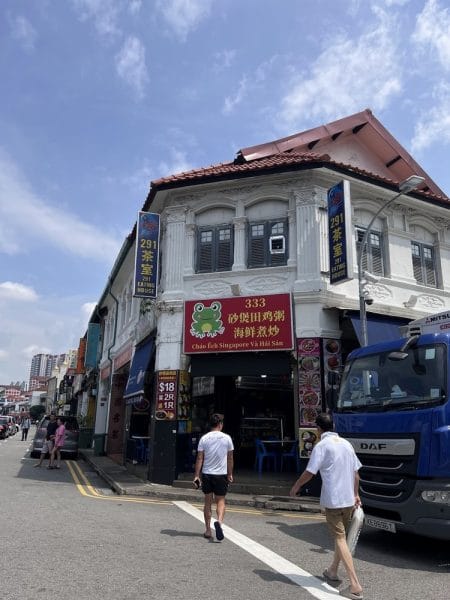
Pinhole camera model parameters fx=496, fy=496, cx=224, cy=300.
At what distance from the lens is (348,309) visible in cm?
1241

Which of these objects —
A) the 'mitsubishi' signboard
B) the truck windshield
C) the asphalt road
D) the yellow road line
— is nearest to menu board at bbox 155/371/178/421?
the 'mitsubishi' signboard

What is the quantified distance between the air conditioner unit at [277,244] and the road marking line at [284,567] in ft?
24.9

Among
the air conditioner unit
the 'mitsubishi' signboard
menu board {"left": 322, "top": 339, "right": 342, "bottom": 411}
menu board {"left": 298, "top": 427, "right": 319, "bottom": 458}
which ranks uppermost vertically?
the air conditioner unit

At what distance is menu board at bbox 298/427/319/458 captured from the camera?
1170 centimetres

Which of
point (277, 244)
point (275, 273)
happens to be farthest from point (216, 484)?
point (277, 244)

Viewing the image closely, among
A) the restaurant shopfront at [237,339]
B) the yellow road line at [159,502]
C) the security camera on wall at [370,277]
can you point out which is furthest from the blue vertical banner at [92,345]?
the security camera on wall at [370,277]

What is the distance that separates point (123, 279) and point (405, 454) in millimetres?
16958

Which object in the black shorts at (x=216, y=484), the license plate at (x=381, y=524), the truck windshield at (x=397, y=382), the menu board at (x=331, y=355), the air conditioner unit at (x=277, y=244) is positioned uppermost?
the air conditioner unit at (x=277, y=244)

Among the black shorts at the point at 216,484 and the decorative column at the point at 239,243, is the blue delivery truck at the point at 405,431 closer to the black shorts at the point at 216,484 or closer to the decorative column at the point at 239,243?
the black shorts at the point at 216,484

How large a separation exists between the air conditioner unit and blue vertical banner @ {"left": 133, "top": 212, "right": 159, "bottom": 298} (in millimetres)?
3315

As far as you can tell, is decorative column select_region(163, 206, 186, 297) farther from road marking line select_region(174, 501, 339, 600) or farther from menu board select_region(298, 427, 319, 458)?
road marking line select_region(174, 501, 339, 600)

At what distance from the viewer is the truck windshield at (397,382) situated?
6.41 m

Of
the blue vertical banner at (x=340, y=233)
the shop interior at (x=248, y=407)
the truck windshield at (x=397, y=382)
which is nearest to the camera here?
the truck windshield at (x=397, y=382)

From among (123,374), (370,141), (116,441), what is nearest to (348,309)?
(370,141)
